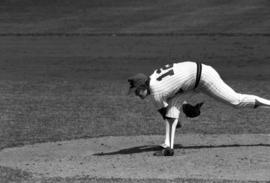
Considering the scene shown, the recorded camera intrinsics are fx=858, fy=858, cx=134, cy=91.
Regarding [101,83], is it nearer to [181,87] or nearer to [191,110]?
[191,110]

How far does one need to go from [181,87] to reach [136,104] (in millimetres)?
5969

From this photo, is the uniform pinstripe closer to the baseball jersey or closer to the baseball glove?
the baseball jersey

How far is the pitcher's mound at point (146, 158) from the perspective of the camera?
934cm

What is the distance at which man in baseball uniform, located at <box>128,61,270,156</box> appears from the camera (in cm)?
1038

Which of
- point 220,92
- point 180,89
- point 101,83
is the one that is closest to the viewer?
point 180,89

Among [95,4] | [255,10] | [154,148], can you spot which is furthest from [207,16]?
[154,148]

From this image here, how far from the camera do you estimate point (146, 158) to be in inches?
410

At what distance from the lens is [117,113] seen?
15242mm

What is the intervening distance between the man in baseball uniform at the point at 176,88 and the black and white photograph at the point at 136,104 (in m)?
0.01

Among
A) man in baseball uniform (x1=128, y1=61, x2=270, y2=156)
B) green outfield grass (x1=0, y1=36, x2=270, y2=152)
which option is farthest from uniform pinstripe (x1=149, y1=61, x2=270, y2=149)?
green outfield grass (x1=0, y1=36, x2=270, y2=152)

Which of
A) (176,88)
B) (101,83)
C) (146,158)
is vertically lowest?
(146,158)

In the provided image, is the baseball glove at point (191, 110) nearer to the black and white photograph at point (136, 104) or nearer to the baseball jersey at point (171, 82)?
the black and white photograph at point (136, 104)

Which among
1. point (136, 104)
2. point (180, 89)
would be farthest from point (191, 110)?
point (136, 104)

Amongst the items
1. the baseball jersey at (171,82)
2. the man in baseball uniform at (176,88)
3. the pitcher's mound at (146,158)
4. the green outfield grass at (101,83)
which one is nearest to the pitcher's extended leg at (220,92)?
the man in baseball uniform at (176,88)
